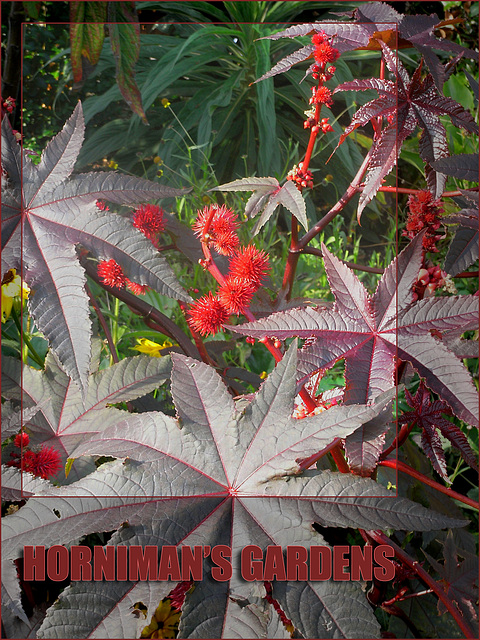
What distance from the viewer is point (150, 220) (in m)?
0.56

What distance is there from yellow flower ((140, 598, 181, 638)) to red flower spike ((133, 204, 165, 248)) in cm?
38

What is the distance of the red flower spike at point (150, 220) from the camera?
56 cm

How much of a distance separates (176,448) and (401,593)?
0.34m

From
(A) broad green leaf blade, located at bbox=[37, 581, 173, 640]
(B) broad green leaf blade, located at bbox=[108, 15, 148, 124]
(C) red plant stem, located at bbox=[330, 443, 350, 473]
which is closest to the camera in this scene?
(A) broad green leaf blade, located at bbox=[37, 581, 173, 640]

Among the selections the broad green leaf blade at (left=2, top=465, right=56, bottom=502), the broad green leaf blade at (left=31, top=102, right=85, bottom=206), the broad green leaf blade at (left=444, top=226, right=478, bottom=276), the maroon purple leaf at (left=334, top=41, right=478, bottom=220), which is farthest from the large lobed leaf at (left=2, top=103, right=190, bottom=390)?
the broad green leaf blade at (left=444, top=226, right=478, bottom=276)

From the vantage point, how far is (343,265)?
0.53m

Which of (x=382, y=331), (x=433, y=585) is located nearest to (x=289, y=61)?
(x=382, y=331)

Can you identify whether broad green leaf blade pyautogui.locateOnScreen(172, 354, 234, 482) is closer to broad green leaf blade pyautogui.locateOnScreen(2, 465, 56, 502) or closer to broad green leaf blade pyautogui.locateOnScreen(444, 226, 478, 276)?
broad green leaf blade pyautogui.locateOnScreen(2, 465, 56, 502)

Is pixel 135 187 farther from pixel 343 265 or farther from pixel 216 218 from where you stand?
pixel 343 265

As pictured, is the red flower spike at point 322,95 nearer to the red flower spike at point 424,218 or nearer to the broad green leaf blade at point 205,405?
the red flower spike at point 424,218

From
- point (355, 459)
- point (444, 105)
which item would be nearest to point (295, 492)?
point (355, 459)

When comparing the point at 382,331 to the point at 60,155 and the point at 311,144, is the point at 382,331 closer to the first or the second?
the point at 311,144

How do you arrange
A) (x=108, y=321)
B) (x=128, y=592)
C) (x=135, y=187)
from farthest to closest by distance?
(x=108, y=321) < (x=135, y=187) < (x=128, y=592)

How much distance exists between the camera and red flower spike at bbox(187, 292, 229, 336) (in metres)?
0.52
